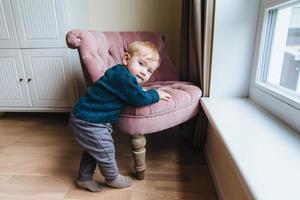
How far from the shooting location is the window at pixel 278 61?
2.64 ft

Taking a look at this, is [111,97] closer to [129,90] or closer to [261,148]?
[129,90]

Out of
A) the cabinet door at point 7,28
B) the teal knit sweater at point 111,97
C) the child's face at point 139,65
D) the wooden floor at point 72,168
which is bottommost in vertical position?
the wooden floor at point 72,168

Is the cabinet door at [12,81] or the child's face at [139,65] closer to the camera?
the child's face at [139,65]

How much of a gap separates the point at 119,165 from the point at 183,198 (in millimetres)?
439

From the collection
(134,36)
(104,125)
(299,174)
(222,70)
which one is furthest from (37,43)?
(299,174)

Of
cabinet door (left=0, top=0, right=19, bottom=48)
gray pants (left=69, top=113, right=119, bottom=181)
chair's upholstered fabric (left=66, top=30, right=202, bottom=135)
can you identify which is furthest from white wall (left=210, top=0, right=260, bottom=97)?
cabinet door (left=0, top=0, right=19, bottom=48)

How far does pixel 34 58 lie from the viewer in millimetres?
1740

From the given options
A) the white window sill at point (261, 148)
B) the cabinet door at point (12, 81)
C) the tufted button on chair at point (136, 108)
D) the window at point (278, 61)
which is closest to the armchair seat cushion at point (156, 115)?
the tufted button on chair at point (136, 108)

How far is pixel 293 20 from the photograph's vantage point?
863mm

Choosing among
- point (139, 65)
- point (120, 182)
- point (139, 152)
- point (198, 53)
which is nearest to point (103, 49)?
point (139, 65)

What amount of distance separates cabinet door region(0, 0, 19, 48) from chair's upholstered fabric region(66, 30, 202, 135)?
840 mm

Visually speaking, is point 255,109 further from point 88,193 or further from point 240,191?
point 88,193

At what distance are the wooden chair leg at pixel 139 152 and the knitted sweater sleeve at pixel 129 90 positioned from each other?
→ 0.63 feet

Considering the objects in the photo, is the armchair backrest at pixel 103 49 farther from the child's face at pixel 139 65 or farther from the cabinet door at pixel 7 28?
the cabinet door at pixel 7 28
